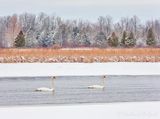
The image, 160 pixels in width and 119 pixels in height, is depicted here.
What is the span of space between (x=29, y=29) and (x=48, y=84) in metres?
91.0

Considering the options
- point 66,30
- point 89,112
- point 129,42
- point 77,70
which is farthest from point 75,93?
point 66,30

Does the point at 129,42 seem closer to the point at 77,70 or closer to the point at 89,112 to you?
the point at 77,70

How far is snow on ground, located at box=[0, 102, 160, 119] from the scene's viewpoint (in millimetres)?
12383

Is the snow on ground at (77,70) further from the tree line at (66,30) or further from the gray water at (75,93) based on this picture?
the tree line at (66,30)

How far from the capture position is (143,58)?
40875 mm

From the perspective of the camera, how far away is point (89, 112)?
42.9 ft

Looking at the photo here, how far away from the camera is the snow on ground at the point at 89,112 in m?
12.4

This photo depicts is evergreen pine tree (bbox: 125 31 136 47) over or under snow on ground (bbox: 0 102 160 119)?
under

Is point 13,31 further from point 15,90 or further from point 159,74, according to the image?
point 15,90

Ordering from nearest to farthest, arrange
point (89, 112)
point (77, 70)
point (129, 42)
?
1. point (89, 112)
2. point (77, 70)
3. point (129, 42)

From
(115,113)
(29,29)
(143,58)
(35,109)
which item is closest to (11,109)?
(35,109)

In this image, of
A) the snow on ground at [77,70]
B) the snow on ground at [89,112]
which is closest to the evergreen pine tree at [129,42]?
the snow on ground at [77,70]

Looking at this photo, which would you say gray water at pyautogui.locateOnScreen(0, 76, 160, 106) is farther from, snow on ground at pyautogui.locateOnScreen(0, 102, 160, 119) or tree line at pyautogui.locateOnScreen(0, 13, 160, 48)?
tree line at pyautogui.locateOnScreen(0, 13, 160, 48)

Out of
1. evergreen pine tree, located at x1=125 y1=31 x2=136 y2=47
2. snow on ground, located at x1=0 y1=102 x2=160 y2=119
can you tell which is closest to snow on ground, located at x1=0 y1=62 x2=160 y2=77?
snow on ground, located at x1=0 y1=102 x2=160 y2=119
